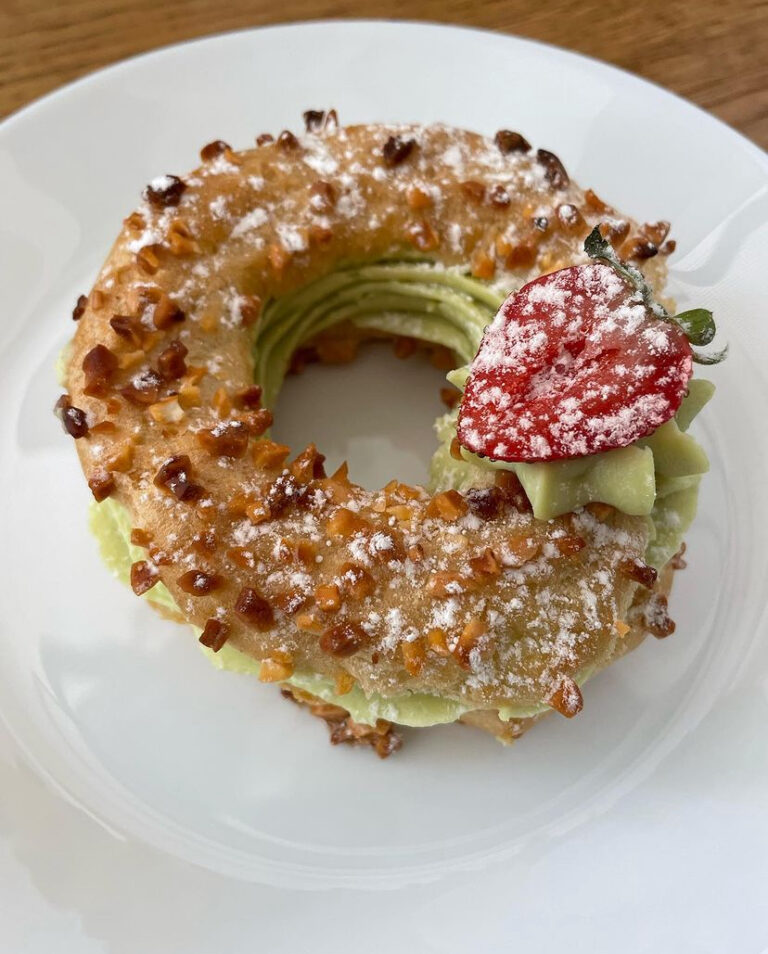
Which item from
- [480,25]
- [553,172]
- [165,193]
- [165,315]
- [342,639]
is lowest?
[342,639]

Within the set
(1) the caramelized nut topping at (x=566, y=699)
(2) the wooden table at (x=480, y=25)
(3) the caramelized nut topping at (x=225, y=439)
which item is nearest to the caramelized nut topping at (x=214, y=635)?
(3) the caramelized nut topping at (x=225, y=439)

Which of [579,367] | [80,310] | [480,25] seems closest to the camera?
[579,367]

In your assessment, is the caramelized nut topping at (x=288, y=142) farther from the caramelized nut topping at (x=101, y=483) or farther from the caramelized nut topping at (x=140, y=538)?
the caramelized nut topping at (x=140, y=538)

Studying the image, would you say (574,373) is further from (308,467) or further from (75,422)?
(75,422)

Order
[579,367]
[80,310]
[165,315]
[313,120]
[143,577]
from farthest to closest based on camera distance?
[313,120] < [80,310] < [165,315] < [143,577] < [579,367]

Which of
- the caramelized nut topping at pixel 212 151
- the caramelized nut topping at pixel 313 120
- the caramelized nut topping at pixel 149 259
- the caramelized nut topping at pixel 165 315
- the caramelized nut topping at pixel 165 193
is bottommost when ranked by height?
the caramelized nut topping at pixel 165 315

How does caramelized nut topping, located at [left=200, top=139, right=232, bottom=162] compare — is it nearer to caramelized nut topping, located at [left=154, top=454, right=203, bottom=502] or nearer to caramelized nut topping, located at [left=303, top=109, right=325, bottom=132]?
caramelized nut topping, located at [left=303, top=109, right=325, bottom=132]

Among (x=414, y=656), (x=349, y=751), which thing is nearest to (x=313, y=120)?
(x=414, y=656)
